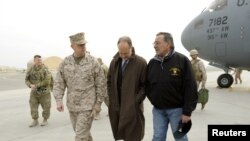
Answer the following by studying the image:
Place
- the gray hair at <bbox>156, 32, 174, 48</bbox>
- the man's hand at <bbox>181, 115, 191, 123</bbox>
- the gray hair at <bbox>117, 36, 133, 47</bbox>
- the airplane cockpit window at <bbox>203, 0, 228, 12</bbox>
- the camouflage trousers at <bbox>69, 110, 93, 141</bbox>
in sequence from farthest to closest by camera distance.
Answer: the airplane cockpit window at <bbox>203, 0, 228, 12</bbox> < the camouflage trousers at <bbox>69, 110, 93, 141</bbox> < the gray hair at <bbox>117, 36, 133, 47</bbox> < the gray hair at <bbox>156, 32, 174, 48</bbox> < the man's hand at <bbox>181, 115, 191, 123</bbox>

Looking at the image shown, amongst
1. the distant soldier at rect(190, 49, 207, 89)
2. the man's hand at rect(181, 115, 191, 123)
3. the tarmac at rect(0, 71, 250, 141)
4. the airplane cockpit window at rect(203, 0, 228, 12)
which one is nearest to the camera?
the man's hand at rect(181, 115, 191, 123)

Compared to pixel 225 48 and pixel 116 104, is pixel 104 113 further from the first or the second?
pixel 225 48

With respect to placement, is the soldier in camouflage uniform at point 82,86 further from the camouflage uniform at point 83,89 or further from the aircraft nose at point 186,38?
the aircraft nose at point 186,38

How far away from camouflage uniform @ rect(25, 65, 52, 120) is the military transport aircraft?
28.8 ft

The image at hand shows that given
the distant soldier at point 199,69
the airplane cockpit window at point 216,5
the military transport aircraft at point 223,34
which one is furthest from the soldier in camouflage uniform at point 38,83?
the airplane cockpit window at point 216,5

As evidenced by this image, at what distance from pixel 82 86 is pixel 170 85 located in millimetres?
1283

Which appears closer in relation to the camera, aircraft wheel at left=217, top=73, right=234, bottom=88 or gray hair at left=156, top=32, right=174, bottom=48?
gray hair at left=156, top=32, right=174, bottom=48

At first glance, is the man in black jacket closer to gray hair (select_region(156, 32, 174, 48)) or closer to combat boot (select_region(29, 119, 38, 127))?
gray hair (select_region(156, 32, 174, 48))

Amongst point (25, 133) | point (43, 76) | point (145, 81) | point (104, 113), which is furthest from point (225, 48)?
point (145, 81)

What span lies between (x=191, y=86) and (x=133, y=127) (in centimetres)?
98

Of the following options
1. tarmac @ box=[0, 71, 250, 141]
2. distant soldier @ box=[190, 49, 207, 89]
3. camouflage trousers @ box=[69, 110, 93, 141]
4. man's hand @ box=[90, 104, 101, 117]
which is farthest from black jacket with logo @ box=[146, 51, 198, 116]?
distant soldier @ box=[190, 49, 207, 89]

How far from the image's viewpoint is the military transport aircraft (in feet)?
49.8

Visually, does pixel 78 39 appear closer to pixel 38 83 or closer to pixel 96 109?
pixel 96 109

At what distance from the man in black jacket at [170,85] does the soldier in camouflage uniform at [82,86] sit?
2.68 ft
